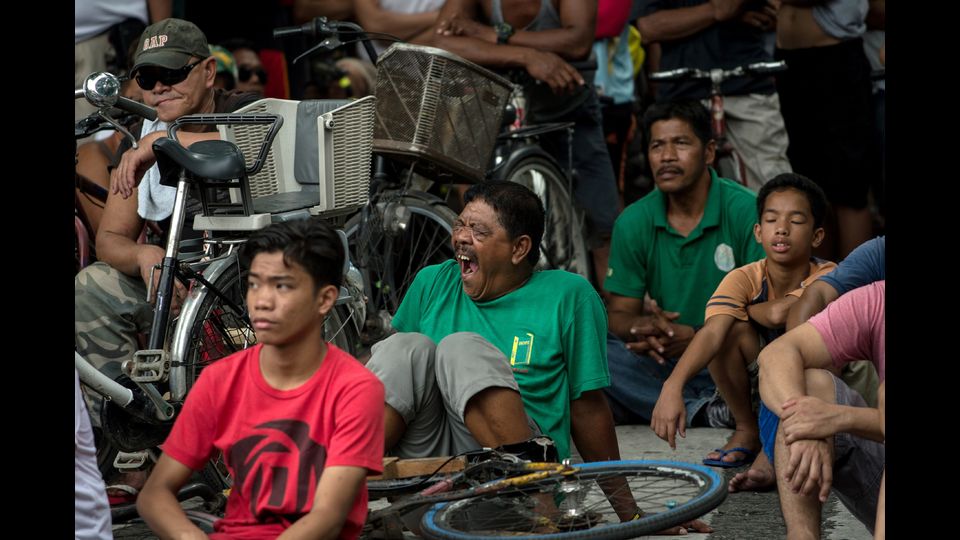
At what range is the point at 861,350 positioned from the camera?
394 cm

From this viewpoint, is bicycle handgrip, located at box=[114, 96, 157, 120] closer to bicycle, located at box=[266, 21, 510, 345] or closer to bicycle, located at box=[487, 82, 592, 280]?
bicycle, located at box=[266, 21, 510, 345]

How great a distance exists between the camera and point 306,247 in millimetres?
3406

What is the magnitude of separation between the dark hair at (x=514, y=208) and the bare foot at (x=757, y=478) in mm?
1103

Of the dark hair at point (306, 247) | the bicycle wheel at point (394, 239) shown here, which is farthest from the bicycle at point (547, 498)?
the bicycle wheel at point (394, 239)

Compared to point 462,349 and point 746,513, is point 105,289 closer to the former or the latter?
point 462,349

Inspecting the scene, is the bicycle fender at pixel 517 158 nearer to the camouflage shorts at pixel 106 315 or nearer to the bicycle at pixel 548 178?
the bicycle at pixel 548 178

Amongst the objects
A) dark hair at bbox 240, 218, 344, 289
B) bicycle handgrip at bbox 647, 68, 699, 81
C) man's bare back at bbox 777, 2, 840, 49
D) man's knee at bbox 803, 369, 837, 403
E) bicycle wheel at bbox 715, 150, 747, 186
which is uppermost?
man's bare back at bbox 777, 2, 840, 49

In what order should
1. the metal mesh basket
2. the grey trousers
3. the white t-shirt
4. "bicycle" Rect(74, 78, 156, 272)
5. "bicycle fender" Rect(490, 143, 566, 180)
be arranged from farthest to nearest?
"bicycle fender" Rect(490, 143, 566, 180)
the metal mesh basket
"bicycle" Rect(74, 78, 156, 272)
the grey trousers
the white t-shirt

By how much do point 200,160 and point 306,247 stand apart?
4.04 feet

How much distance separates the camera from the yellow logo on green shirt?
4398 mm

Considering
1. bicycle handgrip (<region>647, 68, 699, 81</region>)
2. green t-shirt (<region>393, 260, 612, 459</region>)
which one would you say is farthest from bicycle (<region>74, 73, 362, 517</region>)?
bicycle handgrip (<region>647, 68, 699, 81</region>)

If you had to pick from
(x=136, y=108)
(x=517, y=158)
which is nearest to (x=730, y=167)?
(x=517, y=158)

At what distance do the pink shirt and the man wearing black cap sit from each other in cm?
222
